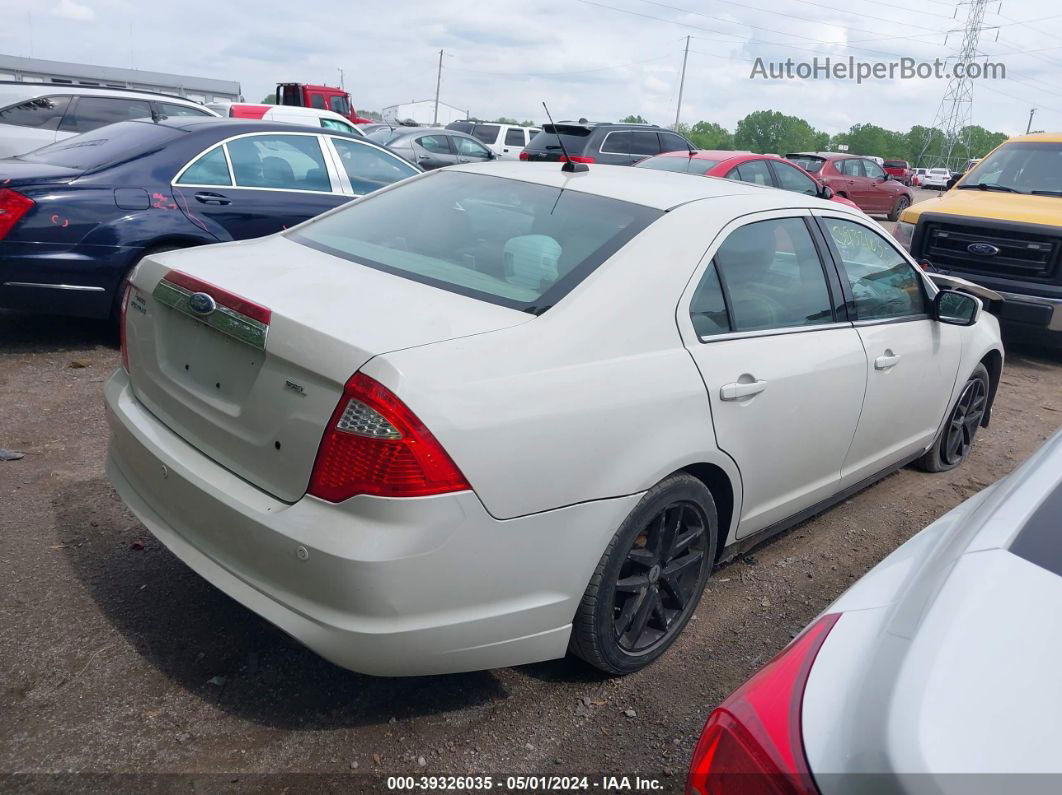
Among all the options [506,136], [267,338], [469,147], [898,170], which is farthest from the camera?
[898,170]

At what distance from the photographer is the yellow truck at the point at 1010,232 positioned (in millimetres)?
7617

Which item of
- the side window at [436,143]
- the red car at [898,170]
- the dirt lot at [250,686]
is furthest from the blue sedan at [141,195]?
the red car at [898,170]

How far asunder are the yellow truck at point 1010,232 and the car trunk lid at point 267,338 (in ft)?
22.5

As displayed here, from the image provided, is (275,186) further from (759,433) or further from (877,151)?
(877,151)

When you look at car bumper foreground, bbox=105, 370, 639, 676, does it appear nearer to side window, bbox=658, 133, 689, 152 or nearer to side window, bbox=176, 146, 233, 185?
side window, bbox=176, 146, 233, 185

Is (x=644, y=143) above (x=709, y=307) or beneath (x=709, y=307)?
above

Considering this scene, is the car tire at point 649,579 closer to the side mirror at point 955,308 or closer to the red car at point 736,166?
the side mirror at point 955,308

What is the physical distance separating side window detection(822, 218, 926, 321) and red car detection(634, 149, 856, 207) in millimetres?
5749

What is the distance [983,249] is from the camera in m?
8.00

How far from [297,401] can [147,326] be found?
0.90m

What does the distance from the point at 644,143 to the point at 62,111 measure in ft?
29.5

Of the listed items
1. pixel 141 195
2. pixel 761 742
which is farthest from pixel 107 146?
pixel 761 742

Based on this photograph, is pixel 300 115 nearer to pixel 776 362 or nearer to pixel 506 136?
pixel 776 362

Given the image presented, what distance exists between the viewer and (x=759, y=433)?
10.1 feet
